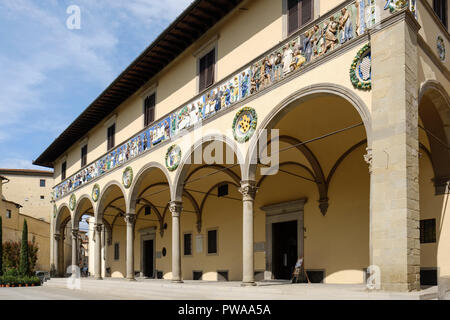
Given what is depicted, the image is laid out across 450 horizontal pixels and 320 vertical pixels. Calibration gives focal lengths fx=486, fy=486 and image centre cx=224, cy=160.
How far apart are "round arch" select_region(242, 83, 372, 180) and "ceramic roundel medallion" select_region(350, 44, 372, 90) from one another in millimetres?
213

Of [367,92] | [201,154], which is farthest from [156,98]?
[367,92]

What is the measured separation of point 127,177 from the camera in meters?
17.5

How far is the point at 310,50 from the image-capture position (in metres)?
9.88

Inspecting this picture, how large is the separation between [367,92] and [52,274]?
21.1 m

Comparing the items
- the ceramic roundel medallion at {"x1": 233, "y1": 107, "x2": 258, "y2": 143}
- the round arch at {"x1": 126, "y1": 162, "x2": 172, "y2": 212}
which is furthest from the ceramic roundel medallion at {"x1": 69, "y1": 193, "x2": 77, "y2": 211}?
the ceramic roundel medallion at {"x1": 233, "y1": 107, "x2": 258, "y2": 143}

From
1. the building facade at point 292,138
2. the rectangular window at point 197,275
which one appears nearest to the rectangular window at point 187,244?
the building facade at point 292,138

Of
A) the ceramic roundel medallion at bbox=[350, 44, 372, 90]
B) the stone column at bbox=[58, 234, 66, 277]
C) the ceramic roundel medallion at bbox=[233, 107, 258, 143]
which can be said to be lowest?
the stone column at bbox=[58, 234, 66, 277]

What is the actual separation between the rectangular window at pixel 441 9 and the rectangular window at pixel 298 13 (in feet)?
8.72

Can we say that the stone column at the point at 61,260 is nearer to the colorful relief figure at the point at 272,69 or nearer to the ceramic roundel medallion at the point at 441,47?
the colorful relief figure at the point at 272,69

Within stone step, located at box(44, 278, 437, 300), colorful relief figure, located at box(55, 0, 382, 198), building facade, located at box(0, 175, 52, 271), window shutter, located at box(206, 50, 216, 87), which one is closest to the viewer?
stone step, located at box(44, 278, 437, 300)

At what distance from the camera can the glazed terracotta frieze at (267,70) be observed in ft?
29.5

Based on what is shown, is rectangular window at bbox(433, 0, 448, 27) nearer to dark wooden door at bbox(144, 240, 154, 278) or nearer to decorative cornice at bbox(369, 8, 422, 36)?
decorative cornice at bbox(369, 8, 422, 36)

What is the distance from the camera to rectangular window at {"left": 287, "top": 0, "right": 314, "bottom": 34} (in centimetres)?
1032

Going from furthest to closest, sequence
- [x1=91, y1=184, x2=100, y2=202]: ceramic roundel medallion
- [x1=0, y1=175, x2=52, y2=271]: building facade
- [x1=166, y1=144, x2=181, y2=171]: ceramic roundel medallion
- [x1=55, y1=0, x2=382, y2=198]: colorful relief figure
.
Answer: [x1=0, y1=175, x2=52, y2=271]: building facade
[x1=91, y1=184, x2=100, y2=202]: ceramic roundel medallion
[x1=166, y1=144, x2=181, y2=171]: ceramic roundel medallion
[x1=55, y1=0, x2=382, y2=198]: colorful relief figure
